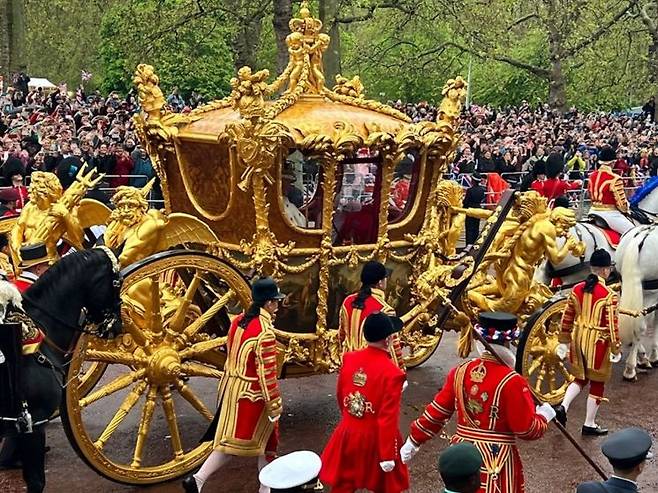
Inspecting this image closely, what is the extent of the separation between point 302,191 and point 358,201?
510mm

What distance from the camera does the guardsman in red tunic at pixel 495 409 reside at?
4961 millimetres

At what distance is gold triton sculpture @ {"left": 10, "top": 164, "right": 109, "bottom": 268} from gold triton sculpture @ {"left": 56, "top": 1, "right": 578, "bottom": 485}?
0.49 feet

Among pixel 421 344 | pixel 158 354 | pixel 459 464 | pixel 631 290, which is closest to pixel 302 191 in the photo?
pixel 158 354

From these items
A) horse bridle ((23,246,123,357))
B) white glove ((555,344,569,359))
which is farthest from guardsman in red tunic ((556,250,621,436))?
horse bridle ((23,246,123,357))

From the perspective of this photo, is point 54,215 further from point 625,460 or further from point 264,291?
point 625,460

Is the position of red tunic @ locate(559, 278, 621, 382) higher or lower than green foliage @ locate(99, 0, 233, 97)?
lower

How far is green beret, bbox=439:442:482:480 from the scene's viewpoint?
386 centimetres

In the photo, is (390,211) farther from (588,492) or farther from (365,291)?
(588,492)

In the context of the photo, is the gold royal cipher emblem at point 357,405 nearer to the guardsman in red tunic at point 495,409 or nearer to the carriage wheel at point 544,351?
the guardsman in red tunic at point 495,409

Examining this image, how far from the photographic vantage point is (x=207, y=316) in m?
7.04

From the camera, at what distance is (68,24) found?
40031mm

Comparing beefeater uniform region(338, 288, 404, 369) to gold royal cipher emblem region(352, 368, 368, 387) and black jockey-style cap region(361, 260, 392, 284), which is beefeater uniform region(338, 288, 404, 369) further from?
gold royal cipher emblem region(352, 368, 368, 387)

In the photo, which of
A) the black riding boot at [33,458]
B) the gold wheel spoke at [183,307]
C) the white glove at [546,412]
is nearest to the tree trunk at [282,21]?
the gold wheel spoke at [183,307]

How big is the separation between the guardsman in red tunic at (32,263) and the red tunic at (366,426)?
286cm
